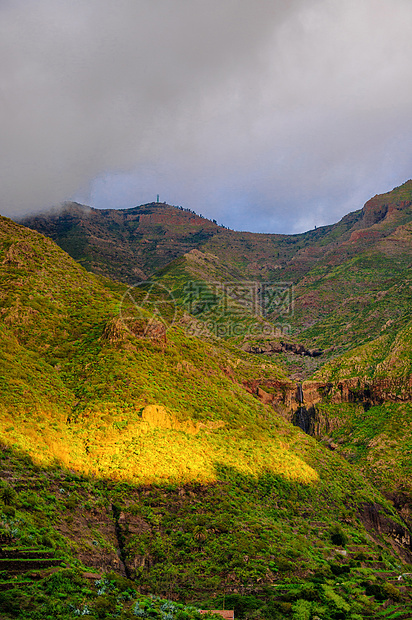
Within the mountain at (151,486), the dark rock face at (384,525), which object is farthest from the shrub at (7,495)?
the dark rock face at (384,525)

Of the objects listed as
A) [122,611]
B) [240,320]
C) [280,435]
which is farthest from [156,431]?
[240,320]

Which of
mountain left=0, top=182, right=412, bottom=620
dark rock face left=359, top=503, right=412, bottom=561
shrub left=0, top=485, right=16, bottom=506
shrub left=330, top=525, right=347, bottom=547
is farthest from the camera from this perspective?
dark rock face left=359, top=503, right=412, bottom=561

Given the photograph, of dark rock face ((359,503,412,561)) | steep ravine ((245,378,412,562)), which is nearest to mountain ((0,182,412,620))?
dark rock face ((359,503,412,561))

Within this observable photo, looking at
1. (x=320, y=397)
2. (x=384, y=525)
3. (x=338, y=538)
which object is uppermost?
(x=320, y=397)

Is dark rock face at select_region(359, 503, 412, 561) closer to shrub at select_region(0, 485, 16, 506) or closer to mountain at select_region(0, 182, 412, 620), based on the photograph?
mountain at select_region(0, 182, 412, 620)

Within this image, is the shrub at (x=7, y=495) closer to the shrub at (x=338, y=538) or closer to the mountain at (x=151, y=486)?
the mountain at (x=151, y=486)

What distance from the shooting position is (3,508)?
19516 millimetres

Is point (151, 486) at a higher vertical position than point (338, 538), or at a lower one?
higher

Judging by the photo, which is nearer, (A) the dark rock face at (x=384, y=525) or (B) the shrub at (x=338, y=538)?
(B) the shrub at (x=338, y=538)

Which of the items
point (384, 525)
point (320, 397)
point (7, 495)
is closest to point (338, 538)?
point (384, 525)

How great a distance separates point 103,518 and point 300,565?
624 inches

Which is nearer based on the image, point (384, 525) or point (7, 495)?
point (7, 495)

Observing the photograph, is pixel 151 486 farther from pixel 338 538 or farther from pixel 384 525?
pixel 384 525

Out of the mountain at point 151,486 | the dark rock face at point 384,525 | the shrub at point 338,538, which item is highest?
the mountain at point 151,486
